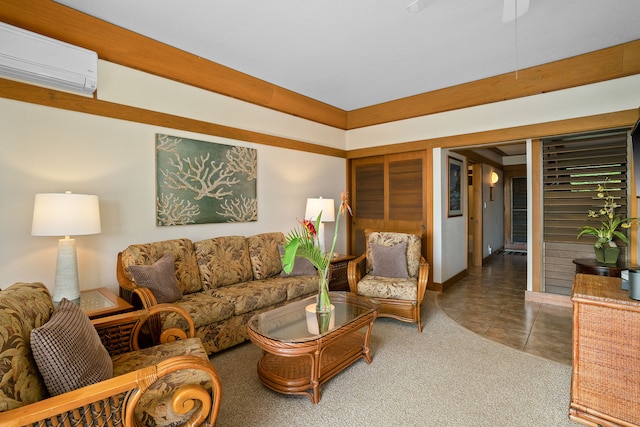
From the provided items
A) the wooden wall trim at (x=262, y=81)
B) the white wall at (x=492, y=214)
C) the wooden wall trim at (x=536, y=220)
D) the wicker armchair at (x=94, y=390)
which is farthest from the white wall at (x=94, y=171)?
the white wall at (x=492, y=214)

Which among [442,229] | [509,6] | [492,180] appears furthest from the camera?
[492,180]

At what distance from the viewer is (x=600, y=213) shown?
3658 millimetres

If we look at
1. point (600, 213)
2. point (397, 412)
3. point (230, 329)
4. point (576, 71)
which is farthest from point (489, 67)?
point (230, 329)

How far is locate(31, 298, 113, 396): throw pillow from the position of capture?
1.20 metres

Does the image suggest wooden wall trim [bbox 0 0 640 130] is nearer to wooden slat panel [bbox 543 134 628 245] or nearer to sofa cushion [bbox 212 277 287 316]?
wooden slat panel [bbox 543 134 628 245]

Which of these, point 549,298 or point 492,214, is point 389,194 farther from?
point 492,214

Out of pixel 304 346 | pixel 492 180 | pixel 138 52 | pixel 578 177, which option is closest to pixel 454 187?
pixel 578 177

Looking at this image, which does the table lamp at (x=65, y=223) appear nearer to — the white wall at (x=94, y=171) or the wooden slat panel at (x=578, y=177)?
the white wall at (x=94, y=171)

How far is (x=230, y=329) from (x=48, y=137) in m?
2.18

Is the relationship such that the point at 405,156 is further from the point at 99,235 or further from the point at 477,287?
the point at 99,235

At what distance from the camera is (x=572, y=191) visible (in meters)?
3.87

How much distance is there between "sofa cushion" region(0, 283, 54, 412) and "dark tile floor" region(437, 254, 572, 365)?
3370 millimetres

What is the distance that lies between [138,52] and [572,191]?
5098 millimetres

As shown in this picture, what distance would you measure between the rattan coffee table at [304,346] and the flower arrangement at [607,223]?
2.87 meters
